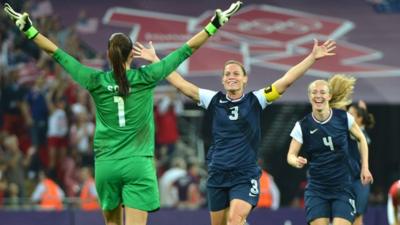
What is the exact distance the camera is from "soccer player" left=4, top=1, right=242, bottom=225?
963cm

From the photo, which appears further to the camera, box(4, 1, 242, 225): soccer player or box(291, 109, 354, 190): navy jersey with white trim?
box(291, 109, 354, 190): navy jersey with white trim

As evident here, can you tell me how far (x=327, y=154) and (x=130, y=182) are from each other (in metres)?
3.33

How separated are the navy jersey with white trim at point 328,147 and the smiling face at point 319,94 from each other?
0.18 metres

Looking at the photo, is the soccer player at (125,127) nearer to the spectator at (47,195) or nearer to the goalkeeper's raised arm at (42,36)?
the goalkeeper's raised arm at (42,36)

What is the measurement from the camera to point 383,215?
18531 mm

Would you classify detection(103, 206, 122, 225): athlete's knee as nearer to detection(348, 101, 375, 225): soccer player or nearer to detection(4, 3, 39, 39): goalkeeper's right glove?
detection(4, 3, 39, 39): goalkeeper's right glove

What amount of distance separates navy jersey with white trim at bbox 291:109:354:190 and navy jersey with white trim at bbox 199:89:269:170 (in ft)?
2.94

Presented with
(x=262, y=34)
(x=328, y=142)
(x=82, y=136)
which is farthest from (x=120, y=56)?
(x=82, y=136)

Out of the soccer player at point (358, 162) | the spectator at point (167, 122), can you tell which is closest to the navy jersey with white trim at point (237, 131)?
the soccer player at point (358, 162)

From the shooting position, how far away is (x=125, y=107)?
9719 mm

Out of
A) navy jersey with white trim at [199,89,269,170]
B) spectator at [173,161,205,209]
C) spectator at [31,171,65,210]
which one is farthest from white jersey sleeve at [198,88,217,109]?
spectator at [173,161,205,209]

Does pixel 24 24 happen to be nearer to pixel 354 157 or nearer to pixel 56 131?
pixel 354 157

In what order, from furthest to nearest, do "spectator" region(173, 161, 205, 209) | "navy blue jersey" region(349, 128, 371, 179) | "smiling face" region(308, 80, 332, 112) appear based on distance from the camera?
"spectator" region(173, 161, 205, 209)
"navy blue jersey" region(349, 128, 371, 179)
"smiling face" region(308, 80, 332, 112)

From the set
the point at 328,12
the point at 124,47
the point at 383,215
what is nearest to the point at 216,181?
the point at 124,47
